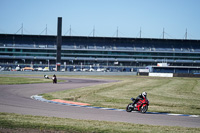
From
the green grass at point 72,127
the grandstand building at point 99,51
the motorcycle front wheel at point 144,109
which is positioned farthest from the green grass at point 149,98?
the grandstand building at point 99,51

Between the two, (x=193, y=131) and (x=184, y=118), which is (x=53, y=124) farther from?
(x=184, y=118)

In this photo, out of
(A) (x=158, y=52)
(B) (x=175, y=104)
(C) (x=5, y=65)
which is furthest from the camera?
(A) (x=158, y=52)

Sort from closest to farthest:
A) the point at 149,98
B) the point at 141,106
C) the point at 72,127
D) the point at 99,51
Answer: the point at 72,127
the point at 141,106
the point at 149,98
the point at 99,51

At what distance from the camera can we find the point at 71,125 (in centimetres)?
1105

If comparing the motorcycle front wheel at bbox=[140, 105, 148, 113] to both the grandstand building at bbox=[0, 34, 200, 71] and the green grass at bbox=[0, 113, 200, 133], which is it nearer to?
the green grass at bbox=[0, 113, 200, 133]

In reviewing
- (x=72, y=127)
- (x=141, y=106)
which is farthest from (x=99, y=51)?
(x=72, y=127)

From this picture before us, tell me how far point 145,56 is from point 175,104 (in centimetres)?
9876

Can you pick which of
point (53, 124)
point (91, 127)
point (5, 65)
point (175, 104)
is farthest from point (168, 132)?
point (5, 65)

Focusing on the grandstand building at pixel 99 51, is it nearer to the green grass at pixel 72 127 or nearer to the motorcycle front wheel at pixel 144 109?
the motorcycle front wheel at pixel 144 109

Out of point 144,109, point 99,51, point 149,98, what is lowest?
point 149,98

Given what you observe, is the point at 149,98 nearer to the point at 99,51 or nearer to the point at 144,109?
the point at 144,109

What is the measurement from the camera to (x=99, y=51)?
11650cm

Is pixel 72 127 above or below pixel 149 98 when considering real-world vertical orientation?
above

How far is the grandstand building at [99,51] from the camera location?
113 metres
